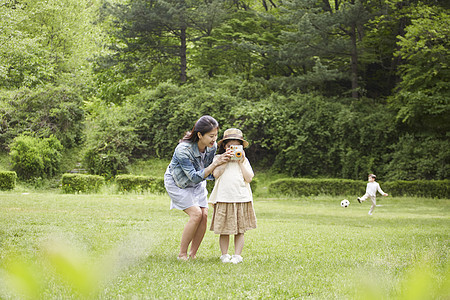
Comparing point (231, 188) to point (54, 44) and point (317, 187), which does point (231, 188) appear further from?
point (54, 44)

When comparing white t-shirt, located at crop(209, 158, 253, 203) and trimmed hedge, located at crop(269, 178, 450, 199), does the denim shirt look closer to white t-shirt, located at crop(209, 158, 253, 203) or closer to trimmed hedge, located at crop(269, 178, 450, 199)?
white t-shirt, located at crop(209, 158, 253, 203)

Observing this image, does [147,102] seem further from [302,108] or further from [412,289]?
[412,289]

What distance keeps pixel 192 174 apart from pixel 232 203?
616mm

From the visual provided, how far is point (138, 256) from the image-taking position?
3.01 feet

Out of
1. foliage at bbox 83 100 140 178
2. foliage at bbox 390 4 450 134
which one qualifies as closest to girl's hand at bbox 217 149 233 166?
foliage at bbox 390 4 450 134

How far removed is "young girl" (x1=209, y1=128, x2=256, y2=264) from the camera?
567 cm

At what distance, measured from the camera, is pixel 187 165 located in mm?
5652

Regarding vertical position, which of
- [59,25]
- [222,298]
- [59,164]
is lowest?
[59,164]

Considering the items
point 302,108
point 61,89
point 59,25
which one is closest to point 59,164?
point 61,89

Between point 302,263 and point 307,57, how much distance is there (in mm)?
22633

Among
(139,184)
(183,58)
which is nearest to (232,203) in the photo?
(139,184)

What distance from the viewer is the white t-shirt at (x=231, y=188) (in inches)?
224

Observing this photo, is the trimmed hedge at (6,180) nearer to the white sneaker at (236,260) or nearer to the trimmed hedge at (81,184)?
the trimmed hedge at (81,184)

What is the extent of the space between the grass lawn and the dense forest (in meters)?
5.76
